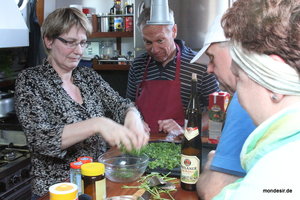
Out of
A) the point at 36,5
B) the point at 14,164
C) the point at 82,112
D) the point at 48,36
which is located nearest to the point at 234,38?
the point at 82,112

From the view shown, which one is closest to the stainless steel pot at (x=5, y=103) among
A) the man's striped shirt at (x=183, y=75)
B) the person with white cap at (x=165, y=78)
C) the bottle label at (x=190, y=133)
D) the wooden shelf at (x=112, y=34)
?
the man's striped shirt at (x=183, y=75)

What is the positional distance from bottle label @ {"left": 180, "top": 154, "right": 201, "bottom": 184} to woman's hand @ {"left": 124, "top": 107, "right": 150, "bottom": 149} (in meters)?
0.22

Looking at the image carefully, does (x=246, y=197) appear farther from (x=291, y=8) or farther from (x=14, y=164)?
(x=14, y=164)

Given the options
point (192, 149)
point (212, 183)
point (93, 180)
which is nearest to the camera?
point (93, 180)

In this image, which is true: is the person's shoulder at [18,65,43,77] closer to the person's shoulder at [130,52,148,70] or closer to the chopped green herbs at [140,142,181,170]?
the chopped green herbs at [140,142,181,170]

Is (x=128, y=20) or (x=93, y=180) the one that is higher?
(x=128, y=20)

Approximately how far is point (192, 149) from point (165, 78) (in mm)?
1192

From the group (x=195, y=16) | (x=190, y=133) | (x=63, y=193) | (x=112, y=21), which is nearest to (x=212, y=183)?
(x=190, y=133)

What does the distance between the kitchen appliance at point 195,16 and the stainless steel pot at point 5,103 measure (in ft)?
4.94

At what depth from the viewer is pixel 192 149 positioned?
1.37 m

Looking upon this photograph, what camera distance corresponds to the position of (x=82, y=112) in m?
1.82

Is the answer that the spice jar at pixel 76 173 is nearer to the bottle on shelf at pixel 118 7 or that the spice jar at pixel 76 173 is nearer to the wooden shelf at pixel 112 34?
the wooden shelf at pixel 112 34

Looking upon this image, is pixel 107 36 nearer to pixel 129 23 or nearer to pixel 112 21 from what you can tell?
pixel 112 21

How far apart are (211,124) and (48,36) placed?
106 cm
